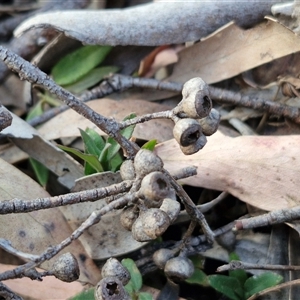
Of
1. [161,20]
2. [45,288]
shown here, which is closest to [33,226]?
[45,288]

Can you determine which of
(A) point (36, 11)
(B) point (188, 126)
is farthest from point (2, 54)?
(A) point (36, 11)

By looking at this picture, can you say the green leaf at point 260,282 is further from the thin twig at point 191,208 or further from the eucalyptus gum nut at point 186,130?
the eucalyptus gum nut at point 186,130

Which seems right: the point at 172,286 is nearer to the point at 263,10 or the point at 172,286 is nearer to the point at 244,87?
the point at 244,87

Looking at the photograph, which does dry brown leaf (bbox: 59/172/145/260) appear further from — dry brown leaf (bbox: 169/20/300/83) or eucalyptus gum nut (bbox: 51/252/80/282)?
dry brown leaf (bbox: 169/20/300/83)

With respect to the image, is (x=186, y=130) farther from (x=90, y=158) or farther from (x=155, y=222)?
(x=90, y=158)

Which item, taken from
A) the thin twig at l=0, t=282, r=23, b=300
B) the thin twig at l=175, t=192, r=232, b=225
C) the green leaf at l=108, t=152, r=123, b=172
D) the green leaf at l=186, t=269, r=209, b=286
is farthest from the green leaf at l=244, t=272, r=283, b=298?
the thin twig at l=0, t=282, r=23, b=300

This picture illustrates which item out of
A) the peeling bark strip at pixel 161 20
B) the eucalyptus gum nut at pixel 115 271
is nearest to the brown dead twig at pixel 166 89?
the peeling bark strip at pixel 161 20
